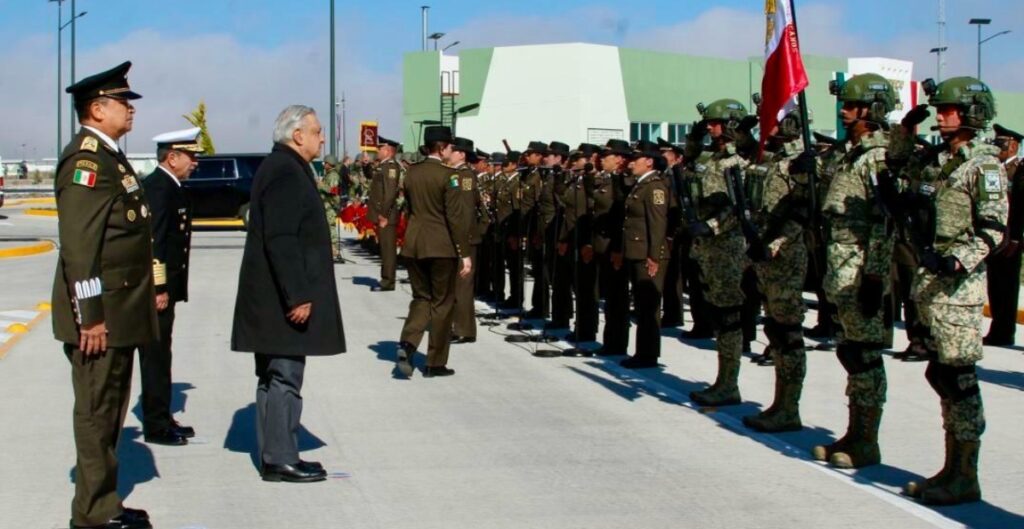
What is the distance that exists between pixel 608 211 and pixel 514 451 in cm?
478

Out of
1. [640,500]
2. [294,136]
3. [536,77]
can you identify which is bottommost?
[640,500]

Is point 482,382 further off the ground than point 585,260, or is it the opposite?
point 585,260

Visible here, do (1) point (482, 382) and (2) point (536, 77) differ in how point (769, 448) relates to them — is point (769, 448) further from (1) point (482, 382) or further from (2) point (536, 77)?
(2) point (536, 77)

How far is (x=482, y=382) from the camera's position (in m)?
10.9

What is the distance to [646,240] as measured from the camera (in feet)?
37.3

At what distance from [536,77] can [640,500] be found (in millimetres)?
48339

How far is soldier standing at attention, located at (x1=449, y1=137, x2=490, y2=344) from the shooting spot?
1132 cm

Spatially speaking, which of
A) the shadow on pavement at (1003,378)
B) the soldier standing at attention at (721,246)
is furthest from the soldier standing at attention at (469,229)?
the shadow on pavement at (1003,378)

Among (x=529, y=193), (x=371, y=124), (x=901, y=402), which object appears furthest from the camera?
(x=371, y=124)

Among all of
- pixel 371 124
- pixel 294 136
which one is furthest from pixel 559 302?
pixel 371 124

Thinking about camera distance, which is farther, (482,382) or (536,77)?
(536,77)

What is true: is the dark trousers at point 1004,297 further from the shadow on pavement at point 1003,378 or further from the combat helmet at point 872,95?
the combat helmet at point 872,95

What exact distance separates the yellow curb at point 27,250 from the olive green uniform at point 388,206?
33.3 feet

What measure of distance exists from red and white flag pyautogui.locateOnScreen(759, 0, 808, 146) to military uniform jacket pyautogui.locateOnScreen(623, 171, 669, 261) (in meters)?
2.29
